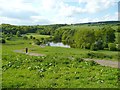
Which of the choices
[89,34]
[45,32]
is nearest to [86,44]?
[89,34]

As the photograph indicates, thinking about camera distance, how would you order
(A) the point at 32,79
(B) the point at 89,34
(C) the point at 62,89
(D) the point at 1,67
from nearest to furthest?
1. (C) the point at 62,89
2. (A) the point at 32,79
3. (D) the point at 1,67
4. (B) the point at 89,34

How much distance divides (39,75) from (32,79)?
1639 millimetres

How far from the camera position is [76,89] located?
53.2ft

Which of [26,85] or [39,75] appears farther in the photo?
[39,75]

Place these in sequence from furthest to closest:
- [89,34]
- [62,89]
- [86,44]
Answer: [89,34] → [86,44] → [62,89]

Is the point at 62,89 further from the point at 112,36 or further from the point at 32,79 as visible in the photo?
the point at 112,36

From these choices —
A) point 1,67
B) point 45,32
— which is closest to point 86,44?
point 1,67

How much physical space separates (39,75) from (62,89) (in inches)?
211

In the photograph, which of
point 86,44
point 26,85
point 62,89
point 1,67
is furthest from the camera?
point 86,44

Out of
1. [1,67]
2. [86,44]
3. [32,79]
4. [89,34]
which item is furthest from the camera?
[89,34]

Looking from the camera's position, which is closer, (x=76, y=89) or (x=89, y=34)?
(x=76, y=89)

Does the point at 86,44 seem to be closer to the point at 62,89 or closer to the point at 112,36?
the point at 112,36

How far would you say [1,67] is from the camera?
25688 mm

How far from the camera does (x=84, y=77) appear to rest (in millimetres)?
20656
